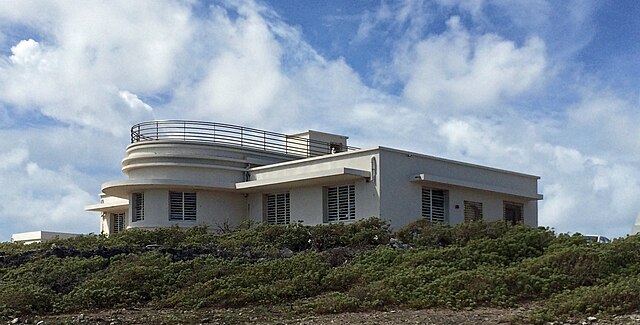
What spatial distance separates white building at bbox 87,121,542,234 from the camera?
2669 centimetres

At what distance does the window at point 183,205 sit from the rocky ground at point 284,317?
46.6ft

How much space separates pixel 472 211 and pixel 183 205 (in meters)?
10.1

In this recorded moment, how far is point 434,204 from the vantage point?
28.2 metres

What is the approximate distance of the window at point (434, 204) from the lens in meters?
27.8

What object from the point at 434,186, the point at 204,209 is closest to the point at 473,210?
the point at 434,186

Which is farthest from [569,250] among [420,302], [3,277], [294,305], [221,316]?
[3,277]

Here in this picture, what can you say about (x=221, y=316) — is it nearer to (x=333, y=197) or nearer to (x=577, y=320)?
(x=577, y=320)

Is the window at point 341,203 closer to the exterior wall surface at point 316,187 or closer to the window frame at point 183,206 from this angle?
the exterior wall surface at point 316,187

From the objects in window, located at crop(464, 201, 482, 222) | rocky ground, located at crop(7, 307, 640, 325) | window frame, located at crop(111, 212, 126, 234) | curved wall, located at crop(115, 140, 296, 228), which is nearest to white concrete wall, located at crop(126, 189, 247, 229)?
curved wall, located at crop(115, 140, 296, 228)

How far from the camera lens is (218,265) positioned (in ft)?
58.2

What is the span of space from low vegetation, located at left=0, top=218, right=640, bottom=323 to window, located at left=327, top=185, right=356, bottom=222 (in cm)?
594

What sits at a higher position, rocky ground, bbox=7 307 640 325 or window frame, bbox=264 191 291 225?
window frame, bbox=264 191 291 225

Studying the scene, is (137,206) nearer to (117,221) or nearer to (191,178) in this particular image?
(191,178)

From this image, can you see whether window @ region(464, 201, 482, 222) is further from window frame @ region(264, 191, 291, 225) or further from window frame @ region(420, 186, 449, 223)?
window frame @ region(264, 191, 291, 225)
